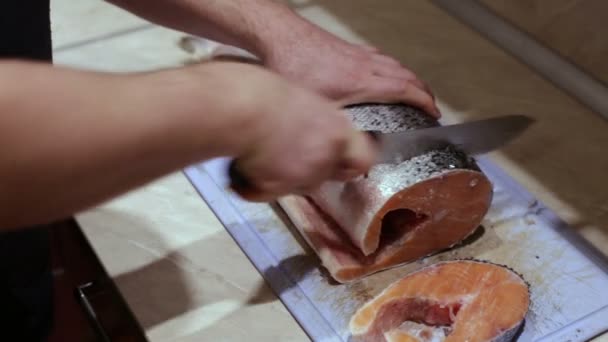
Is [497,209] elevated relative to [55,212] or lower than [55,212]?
lower

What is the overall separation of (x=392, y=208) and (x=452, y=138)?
123mm

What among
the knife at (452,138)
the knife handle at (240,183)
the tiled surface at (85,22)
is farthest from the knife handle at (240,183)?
the tiled surface at (85,22)

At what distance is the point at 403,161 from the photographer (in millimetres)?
915

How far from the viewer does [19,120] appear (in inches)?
19.1

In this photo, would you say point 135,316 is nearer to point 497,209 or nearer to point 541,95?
point 497,209

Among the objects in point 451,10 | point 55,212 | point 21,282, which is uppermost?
point 55,212

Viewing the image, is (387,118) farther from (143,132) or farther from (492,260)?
(143,132)

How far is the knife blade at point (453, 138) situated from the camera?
35.7 inches

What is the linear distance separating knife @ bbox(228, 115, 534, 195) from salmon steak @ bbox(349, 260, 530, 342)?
142mm

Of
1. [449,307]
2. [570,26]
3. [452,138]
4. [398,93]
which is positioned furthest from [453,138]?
[570,26]

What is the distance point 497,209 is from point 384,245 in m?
0.19

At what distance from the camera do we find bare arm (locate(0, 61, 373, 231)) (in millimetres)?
493

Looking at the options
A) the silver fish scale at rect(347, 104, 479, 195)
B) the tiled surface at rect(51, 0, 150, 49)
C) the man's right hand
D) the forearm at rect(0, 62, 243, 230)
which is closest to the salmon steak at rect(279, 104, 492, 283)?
the silver fish scale at rect(347, 104, 479, 195)

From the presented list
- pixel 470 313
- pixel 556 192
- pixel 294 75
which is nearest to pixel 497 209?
pixel 556 192
